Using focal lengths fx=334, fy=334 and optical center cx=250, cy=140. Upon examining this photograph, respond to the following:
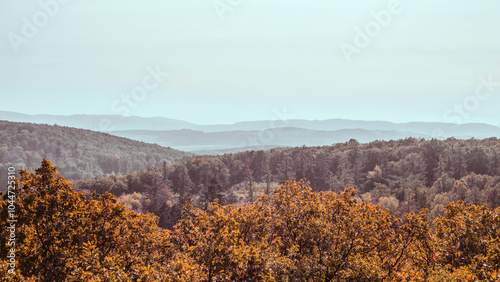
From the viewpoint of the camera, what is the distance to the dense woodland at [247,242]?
12.8m

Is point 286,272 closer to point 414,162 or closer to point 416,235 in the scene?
point 416,235

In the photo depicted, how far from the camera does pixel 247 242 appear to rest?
1783 cm

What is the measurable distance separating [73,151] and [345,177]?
134 meters

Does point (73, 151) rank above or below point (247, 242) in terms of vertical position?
below

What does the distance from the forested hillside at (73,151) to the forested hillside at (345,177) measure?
80761 millimetres

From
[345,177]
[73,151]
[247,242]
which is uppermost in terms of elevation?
[247,242]

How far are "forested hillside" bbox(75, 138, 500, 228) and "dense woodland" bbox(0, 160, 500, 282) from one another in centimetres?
4056

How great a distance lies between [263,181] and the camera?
314ft

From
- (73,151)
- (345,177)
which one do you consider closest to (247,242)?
(345,177)

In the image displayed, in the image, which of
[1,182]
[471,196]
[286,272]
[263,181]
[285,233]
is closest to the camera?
[286,272]

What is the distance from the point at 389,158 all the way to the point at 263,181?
38.7 m

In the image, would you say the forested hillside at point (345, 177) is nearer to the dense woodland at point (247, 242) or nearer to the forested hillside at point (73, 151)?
the dense woodland at point (247, 242)

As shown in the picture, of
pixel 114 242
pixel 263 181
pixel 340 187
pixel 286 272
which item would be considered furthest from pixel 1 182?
pixel 286 272

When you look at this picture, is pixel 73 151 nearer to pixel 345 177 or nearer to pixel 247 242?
pixel 345 177
